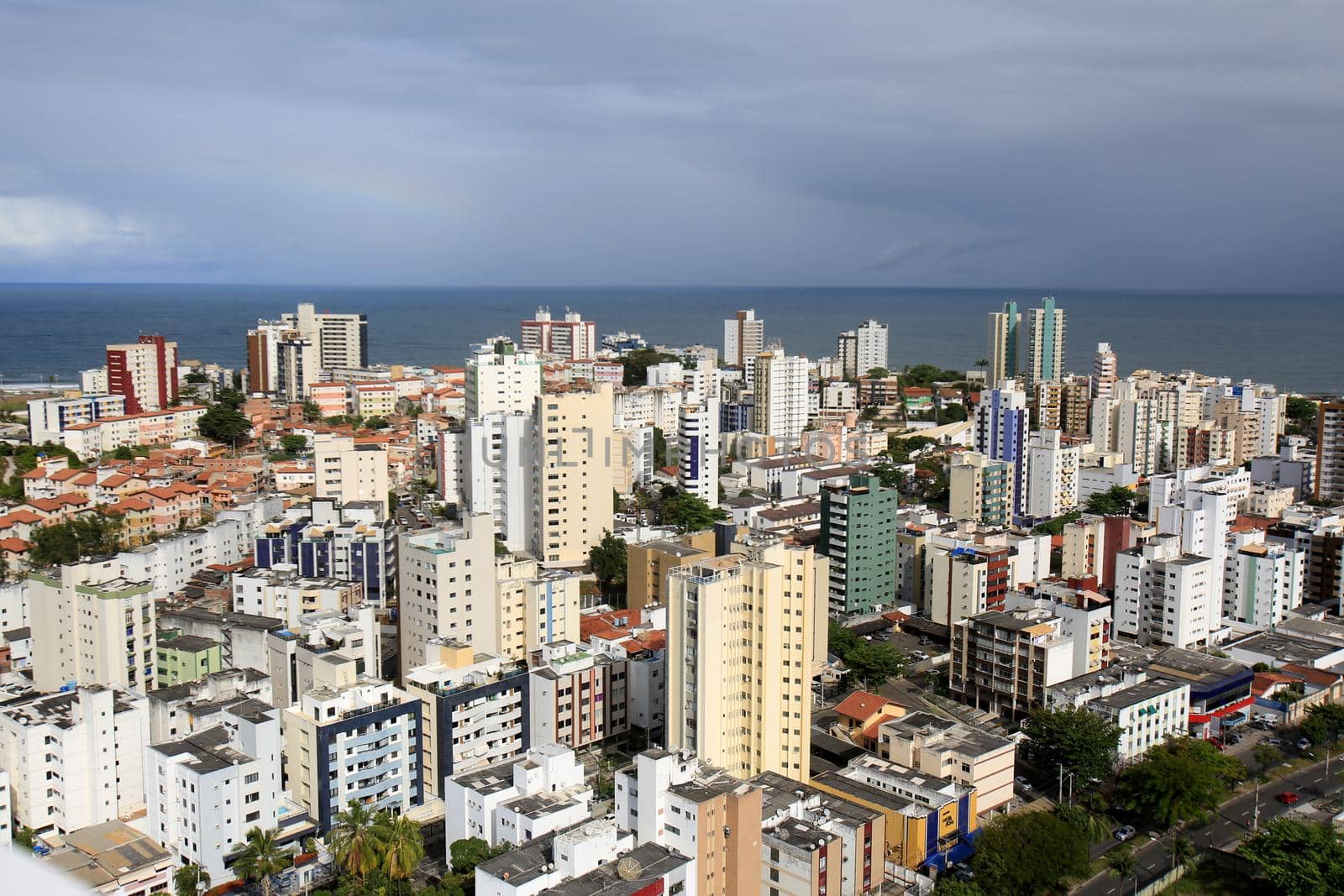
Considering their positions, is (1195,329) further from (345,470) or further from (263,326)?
(345,470)

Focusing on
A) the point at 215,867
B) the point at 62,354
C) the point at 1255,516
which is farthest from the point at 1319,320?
the point at 215,867

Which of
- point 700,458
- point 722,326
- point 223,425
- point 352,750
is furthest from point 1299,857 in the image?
point 722,326

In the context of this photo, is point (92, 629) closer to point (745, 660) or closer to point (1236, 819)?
point (745, 660)

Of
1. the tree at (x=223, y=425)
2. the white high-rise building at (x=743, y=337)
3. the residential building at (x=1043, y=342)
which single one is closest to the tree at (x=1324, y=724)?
the tree at (x=223, y=425)

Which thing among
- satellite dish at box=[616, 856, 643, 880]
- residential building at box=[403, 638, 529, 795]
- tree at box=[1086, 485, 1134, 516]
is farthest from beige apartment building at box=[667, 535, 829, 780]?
tree at box=[1086, 485, 1134, 516]

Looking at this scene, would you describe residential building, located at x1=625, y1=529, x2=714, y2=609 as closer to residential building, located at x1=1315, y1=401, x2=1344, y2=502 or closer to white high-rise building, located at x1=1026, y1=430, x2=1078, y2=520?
white high-rise building, located at x1=1026, y1=430, x2=1078, y2=520
